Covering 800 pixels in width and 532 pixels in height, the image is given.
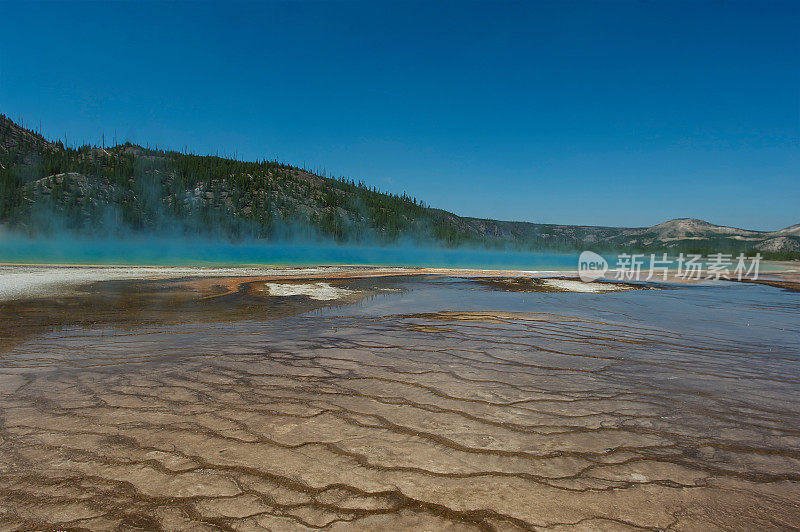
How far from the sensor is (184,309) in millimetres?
11375

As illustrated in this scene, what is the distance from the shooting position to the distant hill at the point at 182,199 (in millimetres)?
88812

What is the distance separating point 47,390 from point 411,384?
4.09 m

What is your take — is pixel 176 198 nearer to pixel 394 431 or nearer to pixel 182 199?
pixel 182 199

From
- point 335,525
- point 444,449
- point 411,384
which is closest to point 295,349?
point 411,384

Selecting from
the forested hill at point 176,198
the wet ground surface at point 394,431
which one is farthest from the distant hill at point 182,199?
the wet ground surface at point 394,431

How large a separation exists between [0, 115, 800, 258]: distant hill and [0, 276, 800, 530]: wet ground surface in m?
100

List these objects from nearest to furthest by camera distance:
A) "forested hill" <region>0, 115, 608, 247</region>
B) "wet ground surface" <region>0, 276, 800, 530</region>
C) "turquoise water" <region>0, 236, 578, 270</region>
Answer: "wet ground surface" <region>0, 276, 800, 530</region>
"turquoise water" <region>0, 236, 578, 270</region>
"forested hill" <region>0, 115, 608, 247</region>

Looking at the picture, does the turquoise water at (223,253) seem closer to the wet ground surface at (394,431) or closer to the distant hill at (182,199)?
the distant hill at (182,199)

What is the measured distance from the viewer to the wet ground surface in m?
2.59

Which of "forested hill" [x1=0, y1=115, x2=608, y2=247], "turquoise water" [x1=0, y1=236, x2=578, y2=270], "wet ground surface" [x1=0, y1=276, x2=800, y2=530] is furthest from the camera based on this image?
"forested hill" [x1=0, y1=115, x2=608, y2=247]

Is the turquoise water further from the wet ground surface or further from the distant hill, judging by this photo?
the wet ground surface

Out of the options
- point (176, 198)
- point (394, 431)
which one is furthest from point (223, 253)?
point (394, 431)

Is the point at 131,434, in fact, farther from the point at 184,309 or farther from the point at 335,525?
the point at 184,309

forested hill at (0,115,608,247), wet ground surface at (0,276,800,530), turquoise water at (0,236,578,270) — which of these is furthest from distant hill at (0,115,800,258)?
wet ground surface at (0,276,800,530)
